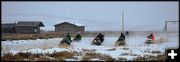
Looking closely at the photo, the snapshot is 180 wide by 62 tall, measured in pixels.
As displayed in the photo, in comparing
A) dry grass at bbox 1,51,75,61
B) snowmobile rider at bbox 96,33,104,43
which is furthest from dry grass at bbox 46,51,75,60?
snowmobile rider at bbox 96,33,104,43

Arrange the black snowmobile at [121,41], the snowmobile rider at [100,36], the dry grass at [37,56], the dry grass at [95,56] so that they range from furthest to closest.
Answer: the snowmobile rider at [100,36]
the black snowmobile at [121,41]
the dry grass at [95,56]
the dry grass at [37,56]

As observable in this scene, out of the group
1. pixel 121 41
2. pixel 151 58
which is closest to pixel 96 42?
pixel 121 41

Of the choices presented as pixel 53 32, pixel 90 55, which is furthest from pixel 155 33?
pixel 53 32

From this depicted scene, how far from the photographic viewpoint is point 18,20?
913 cm

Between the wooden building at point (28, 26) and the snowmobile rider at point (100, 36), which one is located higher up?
the wooden building at point (28, 26)

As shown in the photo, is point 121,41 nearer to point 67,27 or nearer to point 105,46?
point 105,46

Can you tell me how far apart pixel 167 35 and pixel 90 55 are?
2.68 meters

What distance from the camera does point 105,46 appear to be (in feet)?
33.9

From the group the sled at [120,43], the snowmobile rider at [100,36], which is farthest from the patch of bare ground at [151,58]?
the snowmobile rider at [100,36]

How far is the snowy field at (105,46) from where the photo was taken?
9.34 metres

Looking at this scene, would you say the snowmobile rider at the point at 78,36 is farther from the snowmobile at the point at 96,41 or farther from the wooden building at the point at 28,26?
the wooden building at the point at 28,26

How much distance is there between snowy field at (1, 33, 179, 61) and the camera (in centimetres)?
934

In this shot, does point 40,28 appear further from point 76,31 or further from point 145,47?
point 145,47

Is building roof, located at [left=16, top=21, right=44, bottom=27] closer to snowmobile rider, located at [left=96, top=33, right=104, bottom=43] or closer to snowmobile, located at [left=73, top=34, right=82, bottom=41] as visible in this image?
snowmobile, located at [left=73, top=34, right=82, bottom=41]
